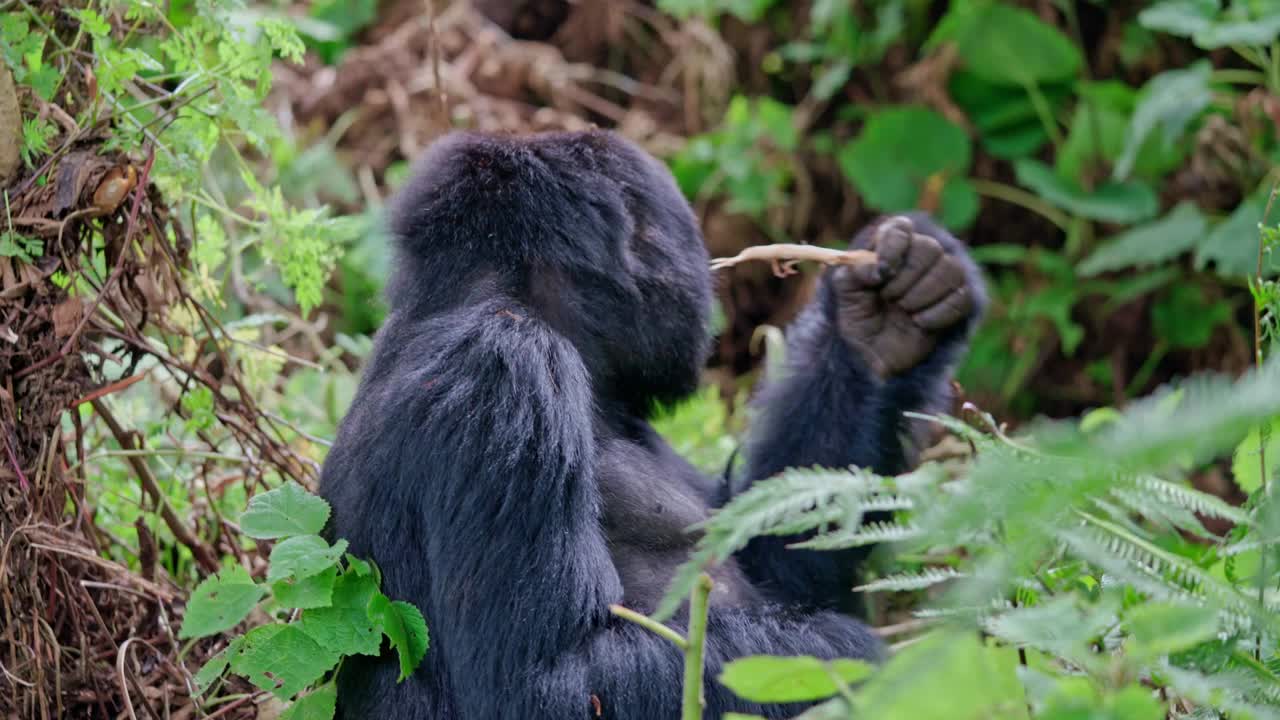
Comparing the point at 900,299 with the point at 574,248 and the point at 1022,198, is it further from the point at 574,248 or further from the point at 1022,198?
the point at 1022,198

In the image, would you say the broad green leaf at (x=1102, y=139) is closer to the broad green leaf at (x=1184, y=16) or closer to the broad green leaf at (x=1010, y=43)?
the broad green leaf at (x=1010, y=43)

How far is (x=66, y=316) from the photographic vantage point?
199 centimetres

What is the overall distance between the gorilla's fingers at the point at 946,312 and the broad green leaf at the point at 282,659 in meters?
1.21

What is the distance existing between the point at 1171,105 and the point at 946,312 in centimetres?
197

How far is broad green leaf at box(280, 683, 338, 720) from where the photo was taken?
182 cm

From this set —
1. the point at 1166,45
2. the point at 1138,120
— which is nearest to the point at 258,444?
the point at 1138,120

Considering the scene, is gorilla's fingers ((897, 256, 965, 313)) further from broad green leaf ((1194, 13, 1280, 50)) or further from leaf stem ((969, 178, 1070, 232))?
leaf stem ((969, 178, 1070, 232))

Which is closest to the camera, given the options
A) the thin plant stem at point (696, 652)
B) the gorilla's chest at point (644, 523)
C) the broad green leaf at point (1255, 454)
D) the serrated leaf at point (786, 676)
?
the serrated leaf at point (786, 676)

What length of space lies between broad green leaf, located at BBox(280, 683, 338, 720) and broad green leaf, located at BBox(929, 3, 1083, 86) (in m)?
3.34

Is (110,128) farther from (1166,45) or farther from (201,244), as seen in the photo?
(1166,45)

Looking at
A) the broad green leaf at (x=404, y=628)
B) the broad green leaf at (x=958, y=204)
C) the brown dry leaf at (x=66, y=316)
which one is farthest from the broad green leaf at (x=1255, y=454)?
the broad green leaf at (x=958, y=204)

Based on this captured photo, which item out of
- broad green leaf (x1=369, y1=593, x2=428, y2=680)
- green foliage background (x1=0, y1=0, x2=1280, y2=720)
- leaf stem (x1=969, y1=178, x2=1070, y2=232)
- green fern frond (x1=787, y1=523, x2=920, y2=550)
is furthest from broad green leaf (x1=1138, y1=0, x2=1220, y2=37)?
broad green leaf (x1=369, y1=593, x2=428, y2=680)

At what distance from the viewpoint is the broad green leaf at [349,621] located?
5.80 feet

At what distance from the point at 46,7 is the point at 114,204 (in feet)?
1.11
